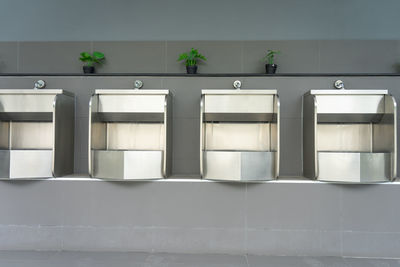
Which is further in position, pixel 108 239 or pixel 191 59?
pixel 191 59

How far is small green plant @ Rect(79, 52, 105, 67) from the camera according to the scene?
283cm

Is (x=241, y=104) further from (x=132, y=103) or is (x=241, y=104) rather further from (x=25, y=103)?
(x=25, y=103)

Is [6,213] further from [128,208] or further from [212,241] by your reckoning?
[212,241]

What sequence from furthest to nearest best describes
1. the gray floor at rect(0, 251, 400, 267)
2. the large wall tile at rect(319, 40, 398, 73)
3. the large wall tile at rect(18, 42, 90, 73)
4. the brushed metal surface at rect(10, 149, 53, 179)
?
1. the large wall tile at rect(18, 42, 90, 73)
2. the large wall tile at rect(319, 40, 398, 73)
3. the brushed metal surface at rect(10, 149, 53, 179)
4. the gray floor at rect(0, 251, 400, 267)

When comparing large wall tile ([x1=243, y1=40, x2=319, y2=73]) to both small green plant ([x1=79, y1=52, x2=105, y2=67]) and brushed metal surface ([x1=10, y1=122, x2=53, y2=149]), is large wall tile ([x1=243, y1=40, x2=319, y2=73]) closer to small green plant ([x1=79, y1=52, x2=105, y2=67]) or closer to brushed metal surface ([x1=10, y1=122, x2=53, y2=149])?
small green plant ([x1=79, y1=52, x2=105, y2=67])

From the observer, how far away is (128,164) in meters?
2.24

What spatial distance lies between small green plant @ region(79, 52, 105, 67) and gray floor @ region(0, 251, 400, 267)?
1.76m

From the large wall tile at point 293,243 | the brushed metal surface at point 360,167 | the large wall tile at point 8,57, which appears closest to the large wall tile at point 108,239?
the large wall tile at point 293,243

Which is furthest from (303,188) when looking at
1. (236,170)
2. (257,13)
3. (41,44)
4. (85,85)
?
(41,44)

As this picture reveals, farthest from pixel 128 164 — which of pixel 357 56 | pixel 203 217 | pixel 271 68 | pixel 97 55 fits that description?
pixel 357 56

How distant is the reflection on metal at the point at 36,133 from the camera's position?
2.30 m

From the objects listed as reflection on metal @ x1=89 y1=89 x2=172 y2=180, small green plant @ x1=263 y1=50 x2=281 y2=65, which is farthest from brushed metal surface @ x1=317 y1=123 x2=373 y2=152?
reflection on metal @ x1=89 y1=89 x2=172 y2=180

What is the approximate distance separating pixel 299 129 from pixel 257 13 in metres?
1.31

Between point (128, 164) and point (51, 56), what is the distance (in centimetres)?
164
